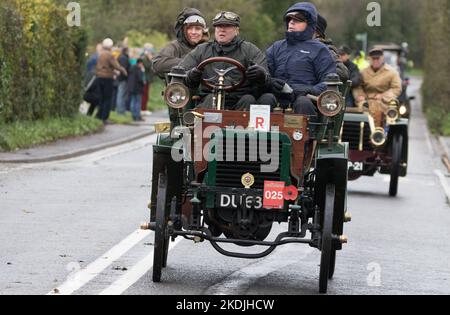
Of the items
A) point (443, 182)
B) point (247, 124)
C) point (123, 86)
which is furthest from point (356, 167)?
point (123, 86)

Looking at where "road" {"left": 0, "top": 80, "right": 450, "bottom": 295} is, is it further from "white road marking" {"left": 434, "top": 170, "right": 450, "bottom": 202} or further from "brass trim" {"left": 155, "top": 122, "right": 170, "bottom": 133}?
"brass trim" {"left": 155, "top": 122, "right": 170, "bottom": 133}

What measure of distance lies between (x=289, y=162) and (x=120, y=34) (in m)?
40.4

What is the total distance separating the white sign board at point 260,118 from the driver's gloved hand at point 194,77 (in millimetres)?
654

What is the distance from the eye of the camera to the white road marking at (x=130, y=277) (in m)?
9.43

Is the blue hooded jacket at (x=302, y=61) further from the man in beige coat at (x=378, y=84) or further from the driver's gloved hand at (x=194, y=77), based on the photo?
the man in beige coat at (x=378, y=84)

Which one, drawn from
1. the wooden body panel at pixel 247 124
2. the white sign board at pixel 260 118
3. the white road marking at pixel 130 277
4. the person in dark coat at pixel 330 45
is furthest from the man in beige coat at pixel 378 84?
the white sign board at pixel 260 118

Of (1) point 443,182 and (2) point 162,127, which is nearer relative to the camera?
(2) point 162,127

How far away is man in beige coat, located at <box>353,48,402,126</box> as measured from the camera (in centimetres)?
2053

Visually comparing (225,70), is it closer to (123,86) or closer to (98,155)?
(98,155)

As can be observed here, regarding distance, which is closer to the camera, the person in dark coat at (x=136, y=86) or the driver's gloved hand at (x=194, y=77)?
the driver's gloved hand at (x=194, y=77)

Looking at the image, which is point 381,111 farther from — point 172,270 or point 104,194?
point 172,270

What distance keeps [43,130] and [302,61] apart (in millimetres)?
15634

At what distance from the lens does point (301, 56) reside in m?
11.3

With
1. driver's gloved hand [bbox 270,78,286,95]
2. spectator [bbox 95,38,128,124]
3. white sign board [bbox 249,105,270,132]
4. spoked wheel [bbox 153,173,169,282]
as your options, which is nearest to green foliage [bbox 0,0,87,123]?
spectator [bbox 95,38,128,124]
